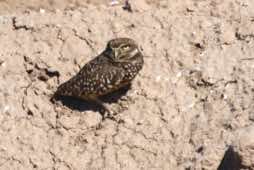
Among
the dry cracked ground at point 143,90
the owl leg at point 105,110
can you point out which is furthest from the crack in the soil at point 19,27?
the owl leg at point 105,110

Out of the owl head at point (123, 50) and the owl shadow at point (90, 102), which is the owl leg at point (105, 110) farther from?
the owl head at point (123, 50)

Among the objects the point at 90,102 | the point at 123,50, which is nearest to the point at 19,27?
the point at 90,102

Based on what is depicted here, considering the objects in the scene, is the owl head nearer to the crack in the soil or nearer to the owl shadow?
the owl shadow

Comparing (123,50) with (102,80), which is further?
(123,50)

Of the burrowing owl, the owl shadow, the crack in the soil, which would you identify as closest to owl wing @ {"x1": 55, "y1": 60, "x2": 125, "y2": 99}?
the burrowing owl

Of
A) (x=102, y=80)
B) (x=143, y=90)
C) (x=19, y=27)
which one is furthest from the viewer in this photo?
(x=19, y=27)

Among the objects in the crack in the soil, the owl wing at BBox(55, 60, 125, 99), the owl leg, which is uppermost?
the crack in the soil

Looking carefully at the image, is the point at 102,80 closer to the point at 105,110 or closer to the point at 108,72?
the point at 108,72
